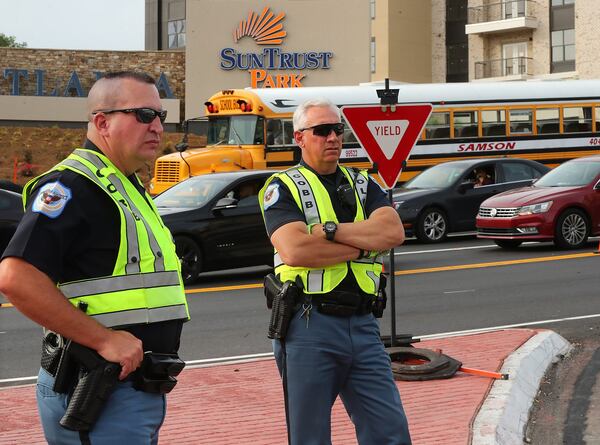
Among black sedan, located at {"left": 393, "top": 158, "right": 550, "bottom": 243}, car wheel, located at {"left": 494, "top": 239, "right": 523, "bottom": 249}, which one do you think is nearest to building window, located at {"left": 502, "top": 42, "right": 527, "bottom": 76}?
black sedan, located at {"left": 393, "top": 158, "right": 550, "bottom": 243}

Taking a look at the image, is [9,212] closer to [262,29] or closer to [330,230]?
[330,230]

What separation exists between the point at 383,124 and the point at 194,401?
8.69 ft

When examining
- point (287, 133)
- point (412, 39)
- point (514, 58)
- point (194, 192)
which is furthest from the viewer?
point (412, 39)

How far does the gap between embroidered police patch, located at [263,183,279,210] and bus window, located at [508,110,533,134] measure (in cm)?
2326

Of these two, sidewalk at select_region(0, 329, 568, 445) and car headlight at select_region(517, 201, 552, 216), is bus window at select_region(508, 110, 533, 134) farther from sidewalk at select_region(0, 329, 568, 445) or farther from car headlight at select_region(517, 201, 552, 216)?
sidewalk at select_region(0, 329, 568, 445)

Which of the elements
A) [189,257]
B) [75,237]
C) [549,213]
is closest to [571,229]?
[549,213]

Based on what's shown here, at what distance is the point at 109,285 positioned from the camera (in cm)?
339

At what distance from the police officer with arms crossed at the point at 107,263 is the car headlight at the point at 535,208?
1504cm

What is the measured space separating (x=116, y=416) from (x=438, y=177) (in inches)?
716

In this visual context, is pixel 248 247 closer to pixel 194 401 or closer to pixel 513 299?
pixel 513 299

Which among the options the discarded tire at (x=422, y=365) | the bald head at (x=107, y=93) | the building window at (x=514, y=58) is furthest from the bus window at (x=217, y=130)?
the building window at (x=514, y=58)

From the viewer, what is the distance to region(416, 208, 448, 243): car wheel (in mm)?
20219

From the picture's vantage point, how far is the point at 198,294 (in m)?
14.2

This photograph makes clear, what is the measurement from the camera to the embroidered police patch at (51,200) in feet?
10.8
